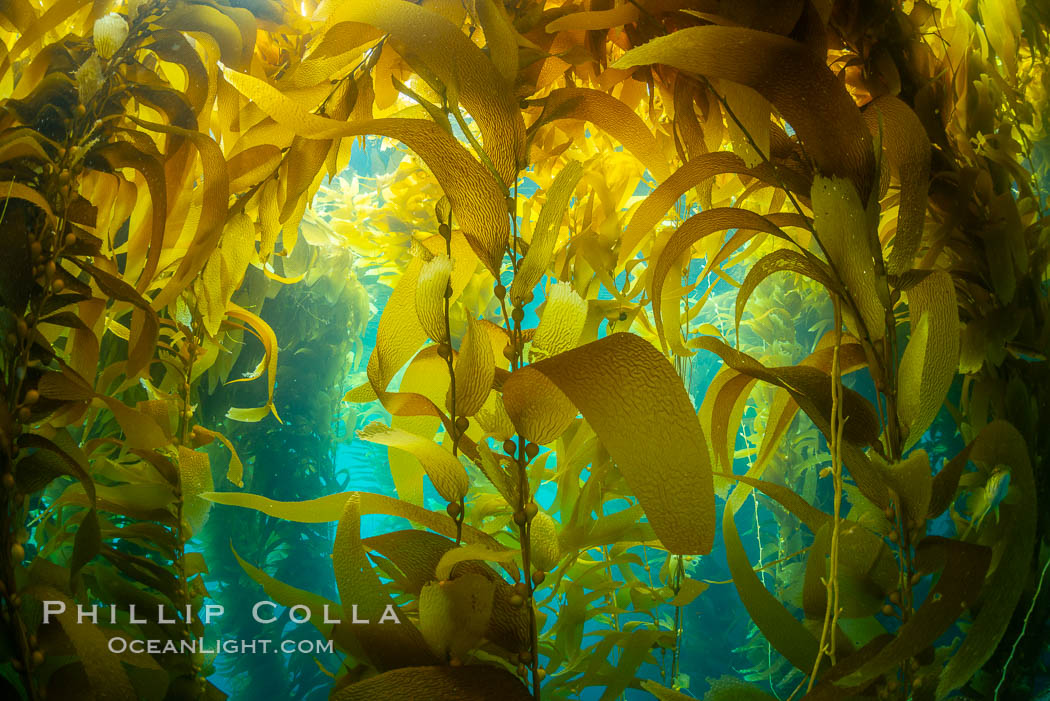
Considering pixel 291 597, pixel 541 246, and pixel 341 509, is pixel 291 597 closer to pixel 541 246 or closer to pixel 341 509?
pixel 341 509

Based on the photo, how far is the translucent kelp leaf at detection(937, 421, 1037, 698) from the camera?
1.00ft

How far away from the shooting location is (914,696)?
32 cm

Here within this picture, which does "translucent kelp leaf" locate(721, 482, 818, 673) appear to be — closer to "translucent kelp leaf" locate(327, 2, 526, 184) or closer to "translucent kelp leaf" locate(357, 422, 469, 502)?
"translucent kelp leaf" locate(357, 422, 469, 502)

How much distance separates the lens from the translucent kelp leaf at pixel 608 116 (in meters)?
0.40

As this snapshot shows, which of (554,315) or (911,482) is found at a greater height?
(554,315)

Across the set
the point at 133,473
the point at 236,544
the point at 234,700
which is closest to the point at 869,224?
the point at 133,473

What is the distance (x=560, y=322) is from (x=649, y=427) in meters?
0.08

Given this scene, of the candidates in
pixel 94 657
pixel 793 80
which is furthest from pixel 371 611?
pixel 793 80

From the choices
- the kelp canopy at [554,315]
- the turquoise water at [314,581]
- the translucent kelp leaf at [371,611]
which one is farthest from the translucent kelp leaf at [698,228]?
the turquoise water at [314,581]

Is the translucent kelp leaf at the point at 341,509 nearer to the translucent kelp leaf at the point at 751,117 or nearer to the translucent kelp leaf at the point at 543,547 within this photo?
the translucent kelp leaf at the point at 543,547

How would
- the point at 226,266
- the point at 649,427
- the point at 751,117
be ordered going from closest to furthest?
the point at 649,427, the point at 751,117, the point at 226,266

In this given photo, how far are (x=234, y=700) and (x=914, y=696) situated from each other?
1.29m

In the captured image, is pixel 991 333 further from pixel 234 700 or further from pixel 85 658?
pixel 234 700

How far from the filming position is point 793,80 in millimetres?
332
